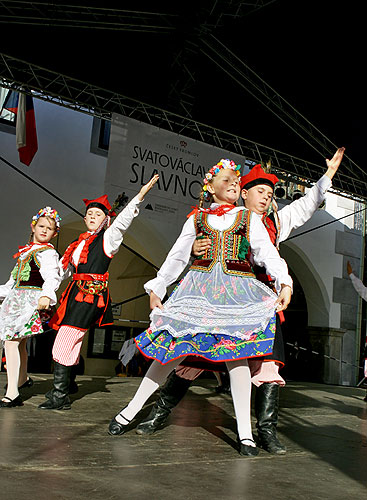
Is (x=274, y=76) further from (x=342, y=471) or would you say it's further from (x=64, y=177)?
(x=342, y=471)

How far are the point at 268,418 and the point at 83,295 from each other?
5.42 feet

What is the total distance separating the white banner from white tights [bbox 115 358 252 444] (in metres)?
4.97

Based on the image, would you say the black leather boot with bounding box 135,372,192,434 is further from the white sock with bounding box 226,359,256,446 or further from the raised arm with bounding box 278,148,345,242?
the raised arm with bounding box 278,148,345,242

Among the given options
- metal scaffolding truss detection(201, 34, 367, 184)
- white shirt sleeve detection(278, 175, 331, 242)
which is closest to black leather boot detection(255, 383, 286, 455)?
white shirt sleeve detection(278, 175, 331, 242)

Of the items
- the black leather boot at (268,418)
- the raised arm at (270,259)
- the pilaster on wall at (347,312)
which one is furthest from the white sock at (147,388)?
the pilaster on wall at (347,312)

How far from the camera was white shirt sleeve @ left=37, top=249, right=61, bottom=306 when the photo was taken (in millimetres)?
3828

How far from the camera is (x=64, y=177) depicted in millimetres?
8438

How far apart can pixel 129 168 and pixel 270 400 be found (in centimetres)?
532

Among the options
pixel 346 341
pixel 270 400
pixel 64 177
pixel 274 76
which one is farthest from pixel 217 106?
pixel 270 400

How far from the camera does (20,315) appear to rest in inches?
160

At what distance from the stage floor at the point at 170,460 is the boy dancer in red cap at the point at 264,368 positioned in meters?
0.12

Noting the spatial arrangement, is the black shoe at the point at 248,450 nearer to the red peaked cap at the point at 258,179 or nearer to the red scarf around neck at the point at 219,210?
the red scarf around neck at the point at 219,210

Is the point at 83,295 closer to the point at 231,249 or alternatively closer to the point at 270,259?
the point at 231,249

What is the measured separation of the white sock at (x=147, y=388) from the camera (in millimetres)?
2939
